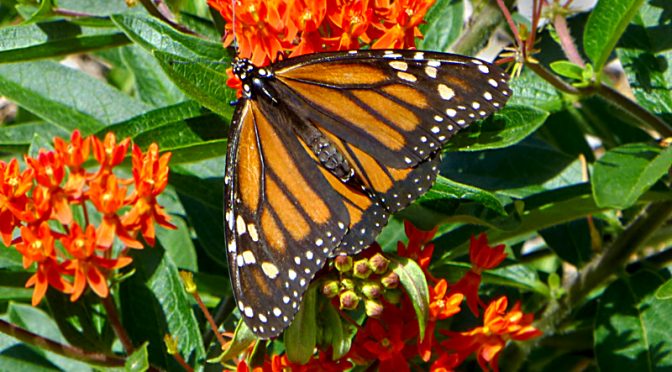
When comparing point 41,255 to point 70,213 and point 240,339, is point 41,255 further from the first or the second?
point 240,339

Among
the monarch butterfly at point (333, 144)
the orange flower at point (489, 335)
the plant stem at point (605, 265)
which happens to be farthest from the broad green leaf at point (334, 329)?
the plant stem at point (605, 265)

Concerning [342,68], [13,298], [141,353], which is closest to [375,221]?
[342,68]

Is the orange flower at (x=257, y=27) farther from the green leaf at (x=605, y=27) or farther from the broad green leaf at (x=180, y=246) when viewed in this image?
the broad green leaf at (x=180, y=246)

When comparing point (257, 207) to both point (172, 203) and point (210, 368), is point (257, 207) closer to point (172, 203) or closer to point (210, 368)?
point (210, 368)

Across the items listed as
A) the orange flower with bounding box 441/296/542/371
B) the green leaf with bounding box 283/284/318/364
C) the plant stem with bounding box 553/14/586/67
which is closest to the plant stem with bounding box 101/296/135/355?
the green leaf with bounding box 283/284/318/364

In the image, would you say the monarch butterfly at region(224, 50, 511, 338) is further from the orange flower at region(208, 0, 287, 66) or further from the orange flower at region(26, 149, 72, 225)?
the orange flower at region(26, 149, 72, 225)


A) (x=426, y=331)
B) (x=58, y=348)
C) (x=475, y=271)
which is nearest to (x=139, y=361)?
(x=58, y=348)
